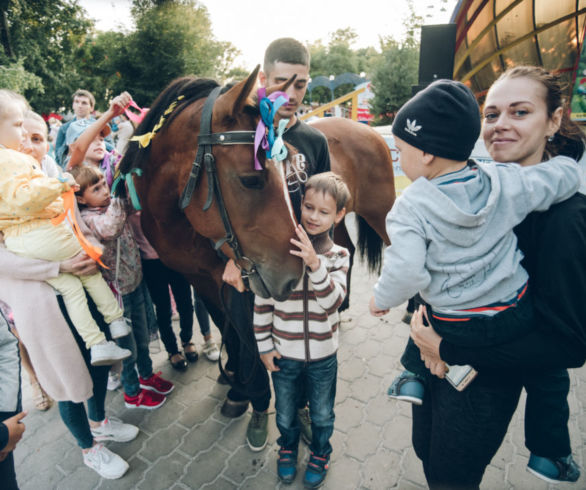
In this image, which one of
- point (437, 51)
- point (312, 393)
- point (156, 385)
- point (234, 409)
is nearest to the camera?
point (312, 393)

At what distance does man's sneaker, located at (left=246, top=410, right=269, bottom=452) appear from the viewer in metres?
2.43

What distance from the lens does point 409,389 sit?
1.56m

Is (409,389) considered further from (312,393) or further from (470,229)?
(470,229)

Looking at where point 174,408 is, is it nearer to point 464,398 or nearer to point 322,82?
point 464,398

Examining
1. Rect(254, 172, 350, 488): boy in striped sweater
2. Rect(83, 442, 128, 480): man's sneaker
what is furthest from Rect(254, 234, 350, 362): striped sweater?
Rect(83, 442, 128, 480): man's sneaker

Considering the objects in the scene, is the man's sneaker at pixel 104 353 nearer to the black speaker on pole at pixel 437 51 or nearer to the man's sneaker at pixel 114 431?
the man's sneaker at pixel 114 431

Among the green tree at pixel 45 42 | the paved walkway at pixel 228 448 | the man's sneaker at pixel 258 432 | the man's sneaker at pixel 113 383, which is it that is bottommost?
the paved walkway at pixel 228 448

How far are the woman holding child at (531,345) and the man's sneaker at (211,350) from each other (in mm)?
2445

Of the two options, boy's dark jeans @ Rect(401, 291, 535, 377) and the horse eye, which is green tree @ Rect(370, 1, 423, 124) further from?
boy's dark jeans @ Rect(401, 291, 535, 377)

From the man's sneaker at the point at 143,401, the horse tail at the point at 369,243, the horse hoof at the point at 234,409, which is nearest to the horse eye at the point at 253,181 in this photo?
the horse hoof at the point at 234,409

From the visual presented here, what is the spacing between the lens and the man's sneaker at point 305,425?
7.92 feet

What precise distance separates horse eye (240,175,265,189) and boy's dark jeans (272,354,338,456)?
1.03 meters

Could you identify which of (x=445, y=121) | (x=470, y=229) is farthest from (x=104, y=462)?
(x=445, y=121)

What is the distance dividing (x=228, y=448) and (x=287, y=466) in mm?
551
